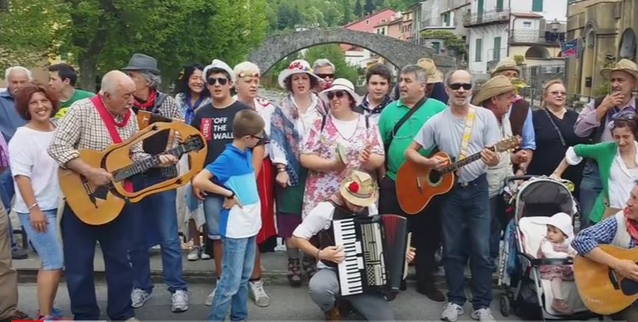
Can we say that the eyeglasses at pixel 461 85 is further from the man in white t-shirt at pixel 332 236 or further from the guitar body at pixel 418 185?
the man in white t-shirt at pixel 332 236

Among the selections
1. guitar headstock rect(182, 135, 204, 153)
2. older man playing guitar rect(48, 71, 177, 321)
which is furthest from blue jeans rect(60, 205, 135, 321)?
guitar headstock rect(182, 135, 204, 153)

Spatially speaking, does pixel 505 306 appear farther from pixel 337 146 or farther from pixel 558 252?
pixel 337 146

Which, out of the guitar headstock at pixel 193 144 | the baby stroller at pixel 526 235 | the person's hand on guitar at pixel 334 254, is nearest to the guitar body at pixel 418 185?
the baby stroller at pixel 526 235

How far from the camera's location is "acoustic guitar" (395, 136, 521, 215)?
179 inches

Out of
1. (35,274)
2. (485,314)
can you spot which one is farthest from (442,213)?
(35,274)

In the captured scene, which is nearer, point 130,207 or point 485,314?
point 130,207

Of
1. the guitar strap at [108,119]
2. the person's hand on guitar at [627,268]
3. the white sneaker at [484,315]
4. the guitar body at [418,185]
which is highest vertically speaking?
the guitar strap at [108,119]

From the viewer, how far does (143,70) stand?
4.93 metres

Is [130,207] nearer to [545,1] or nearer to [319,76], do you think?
[319,76]

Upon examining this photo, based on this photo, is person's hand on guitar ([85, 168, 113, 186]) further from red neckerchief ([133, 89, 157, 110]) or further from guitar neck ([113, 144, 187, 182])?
red neckerchief ([133, 89, 157, 110])

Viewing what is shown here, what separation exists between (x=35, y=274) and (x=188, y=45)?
20.4m

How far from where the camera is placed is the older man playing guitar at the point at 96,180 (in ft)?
12.8

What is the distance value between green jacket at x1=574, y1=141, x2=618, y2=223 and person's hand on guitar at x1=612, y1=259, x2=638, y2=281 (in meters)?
0.86

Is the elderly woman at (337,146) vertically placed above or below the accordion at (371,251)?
above
